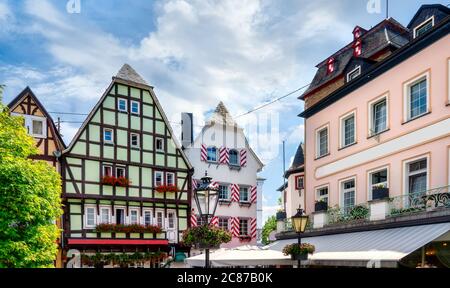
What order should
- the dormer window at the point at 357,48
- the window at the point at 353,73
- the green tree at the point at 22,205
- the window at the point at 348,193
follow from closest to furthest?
the green tree at the point at 22,205 < the window at the point at 353,73 < the window at the point at 348,193 < the dormer window at the point at 357,48

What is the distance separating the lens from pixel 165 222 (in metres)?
23.4

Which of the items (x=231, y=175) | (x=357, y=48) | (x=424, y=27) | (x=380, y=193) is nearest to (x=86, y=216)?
(x=231, y=175)

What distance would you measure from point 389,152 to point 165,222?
42.5 ft

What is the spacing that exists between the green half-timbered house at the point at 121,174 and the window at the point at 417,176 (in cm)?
1237

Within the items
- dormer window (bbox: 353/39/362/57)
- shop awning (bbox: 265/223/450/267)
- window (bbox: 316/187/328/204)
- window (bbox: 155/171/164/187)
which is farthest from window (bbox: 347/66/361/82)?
window (bbox: 155/171/164/187)

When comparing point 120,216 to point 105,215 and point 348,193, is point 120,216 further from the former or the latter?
point 348,193

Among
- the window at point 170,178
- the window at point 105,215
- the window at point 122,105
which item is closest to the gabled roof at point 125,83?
the window at point 122,105

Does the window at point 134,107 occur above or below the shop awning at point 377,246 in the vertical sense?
above

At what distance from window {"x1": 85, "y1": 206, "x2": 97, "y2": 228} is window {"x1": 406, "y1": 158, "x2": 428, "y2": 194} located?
13900 millimetres

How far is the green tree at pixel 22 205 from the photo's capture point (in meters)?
11.2

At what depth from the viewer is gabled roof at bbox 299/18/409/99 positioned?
14.6 metres

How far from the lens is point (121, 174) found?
872 inches

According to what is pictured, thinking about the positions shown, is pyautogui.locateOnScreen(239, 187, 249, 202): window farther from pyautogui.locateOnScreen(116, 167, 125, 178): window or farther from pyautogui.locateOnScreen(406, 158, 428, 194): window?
pyautogui.locateOnScreen(406, 158, 428, 194): window

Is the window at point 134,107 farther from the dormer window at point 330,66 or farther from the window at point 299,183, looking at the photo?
the window at point 299,183
